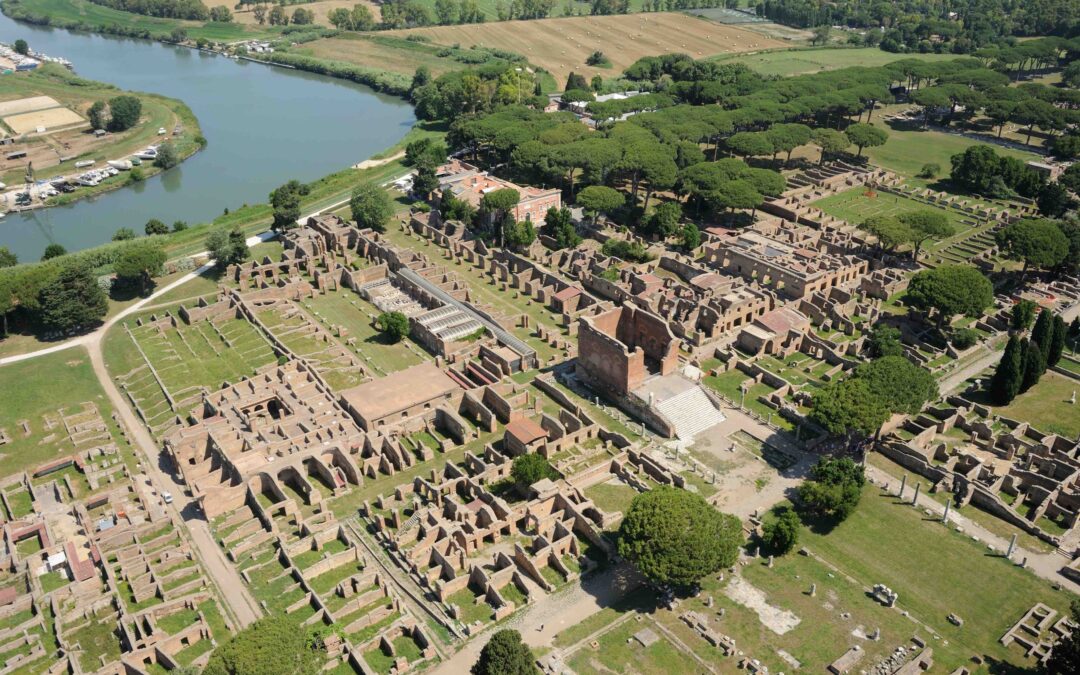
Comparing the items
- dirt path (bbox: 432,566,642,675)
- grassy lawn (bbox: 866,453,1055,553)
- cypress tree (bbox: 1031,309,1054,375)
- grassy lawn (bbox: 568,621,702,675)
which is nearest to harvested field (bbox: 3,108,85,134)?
dirt path (bbox: 432,566,642,675)

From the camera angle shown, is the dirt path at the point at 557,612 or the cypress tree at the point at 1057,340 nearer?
the dirt path at the point at 557,612

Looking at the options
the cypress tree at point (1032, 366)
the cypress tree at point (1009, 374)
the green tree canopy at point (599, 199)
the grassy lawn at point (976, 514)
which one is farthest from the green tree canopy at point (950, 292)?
the green tree canopy at point (599, 199)

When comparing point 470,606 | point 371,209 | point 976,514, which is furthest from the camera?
point 371,209

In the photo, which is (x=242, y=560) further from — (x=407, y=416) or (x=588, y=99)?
(x=588, y=99)

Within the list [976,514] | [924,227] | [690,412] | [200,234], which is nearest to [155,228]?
[200,234]

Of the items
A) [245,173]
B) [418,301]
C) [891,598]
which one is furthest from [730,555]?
[245,173]

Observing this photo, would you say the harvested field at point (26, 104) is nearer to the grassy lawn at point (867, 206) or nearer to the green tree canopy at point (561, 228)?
the green tree canopy at point (561, 228)

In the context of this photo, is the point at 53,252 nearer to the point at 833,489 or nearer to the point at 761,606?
the point at 761,606
